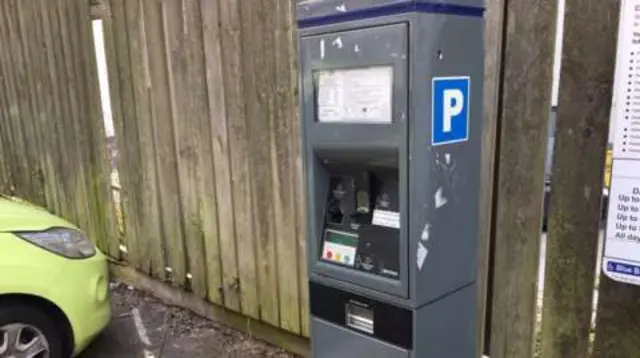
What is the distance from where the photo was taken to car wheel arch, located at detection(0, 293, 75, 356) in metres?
2.98

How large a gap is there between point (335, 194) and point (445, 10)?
0.71 m


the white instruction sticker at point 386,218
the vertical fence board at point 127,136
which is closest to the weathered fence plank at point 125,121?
the vertical fence board at point 127,136

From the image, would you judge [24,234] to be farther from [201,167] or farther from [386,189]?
[386,189]

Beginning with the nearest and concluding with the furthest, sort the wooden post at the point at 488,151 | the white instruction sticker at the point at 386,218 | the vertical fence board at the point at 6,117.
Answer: the white instruction sticker at the point at 386,218
the wooden post at the point at 488,151
the vertical fence board at the point at 6,117

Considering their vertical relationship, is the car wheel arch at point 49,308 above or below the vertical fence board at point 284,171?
below

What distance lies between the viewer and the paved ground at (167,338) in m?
3.66

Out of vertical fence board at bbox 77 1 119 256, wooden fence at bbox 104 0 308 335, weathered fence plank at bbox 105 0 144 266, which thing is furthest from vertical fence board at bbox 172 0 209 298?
vertical fence board at bbox 77 1 119 256

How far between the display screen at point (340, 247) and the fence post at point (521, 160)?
67cm

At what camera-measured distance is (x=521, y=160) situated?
2.11 meters

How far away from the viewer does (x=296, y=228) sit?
127 inches

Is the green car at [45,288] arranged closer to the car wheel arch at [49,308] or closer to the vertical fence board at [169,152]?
the car wheel arch at [49,308]

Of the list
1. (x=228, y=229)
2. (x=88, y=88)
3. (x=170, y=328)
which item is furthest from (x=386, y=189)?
(x=88, y=88)

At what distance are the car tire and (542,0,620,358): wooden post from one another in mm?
2594

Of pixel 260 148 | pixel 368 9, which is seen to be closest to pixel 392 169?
pixel 368 9
